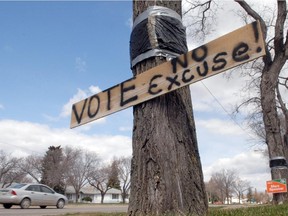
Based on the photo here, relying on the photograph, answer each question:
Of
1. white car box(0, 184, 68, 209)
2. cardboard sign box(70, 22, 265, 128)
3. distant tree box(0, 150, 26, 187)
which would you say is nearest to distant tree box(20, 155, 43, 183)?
distant tree box(0, 150, 26, 187)

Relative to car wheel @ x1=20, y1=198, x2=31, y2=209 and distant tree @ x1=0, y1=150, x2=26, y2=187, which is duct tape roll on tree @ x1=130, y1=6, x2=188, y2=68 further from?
distant tree @ x1=0, y1=150, x2=26, y2=187

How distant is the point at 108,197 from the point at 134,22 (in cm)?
9639

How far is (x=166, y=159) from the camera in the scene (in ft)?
9.16

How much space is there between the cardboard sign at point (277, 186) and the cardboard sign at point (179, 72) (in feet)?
30.5

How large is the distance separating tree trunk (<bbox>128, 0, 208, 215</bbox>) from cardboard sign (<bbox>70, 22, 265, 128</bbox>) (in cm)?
15

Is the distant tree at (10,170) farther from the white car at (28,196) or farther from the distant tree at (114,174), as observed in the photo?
the white car at (28,196)

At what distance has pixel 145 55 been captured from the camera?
316 cm

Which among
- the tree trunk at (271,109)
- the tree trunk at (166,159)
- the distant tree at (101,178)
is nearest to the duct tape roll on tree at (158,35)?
the tree trunk at (166,159)

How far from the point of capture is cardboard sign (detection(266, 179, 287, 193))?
10773 mm

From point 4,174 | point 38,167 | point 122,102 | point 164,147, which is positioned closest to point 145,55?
point 122,102

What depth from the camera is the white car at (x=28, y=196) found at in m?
15.2

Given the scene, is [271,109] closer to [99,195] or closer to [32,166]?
[32,166]

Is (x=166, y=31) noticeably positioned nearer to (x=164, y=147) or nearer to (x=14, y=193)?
(x=164, y=147)

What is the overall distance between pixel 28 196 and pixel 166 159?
14.6 meters
